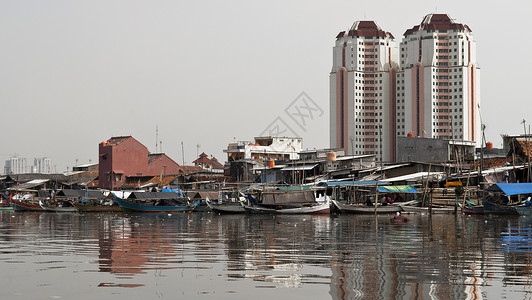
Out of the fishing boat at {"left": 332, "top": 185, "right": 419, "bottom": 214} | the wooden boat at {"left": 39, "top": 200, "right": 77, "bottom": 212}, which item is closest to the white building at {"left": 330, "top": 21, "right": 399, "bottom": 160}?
the wooden boat at {"left": 39, "top": 200, "right": 77, "bottom": 212}

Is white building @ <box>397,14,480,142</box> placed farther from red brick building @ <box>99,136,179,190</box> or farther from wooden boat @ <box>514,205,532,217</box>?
wooden boat @ <box>514,205,532,217</box>

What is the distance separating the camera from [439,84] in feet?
402

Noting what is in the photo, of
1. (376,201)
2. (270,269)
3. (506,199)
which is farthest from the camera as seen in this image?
(506,199)

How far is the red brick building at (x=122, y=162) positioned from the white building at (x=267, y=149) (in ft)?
32.0

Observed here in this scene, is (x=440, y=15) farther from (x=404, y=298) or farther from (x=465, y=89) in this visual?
(x=404, y=298)

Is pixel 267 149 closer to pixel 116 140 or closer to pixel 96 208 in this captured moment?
pixel 116 140

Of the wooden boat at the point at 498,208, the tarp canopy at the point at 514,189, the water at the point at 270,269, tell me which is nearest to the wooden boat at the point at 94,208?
the wooden boat at the point at 498,208

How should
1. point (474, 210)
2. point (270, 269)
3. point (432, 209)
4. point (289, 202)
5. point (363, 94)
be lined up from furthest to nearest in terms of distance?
point (363, 94)
point (289, 202)
point (432, 209)
point (474, 210)
point (270, 269)

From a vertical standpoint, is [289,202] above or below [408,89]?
below

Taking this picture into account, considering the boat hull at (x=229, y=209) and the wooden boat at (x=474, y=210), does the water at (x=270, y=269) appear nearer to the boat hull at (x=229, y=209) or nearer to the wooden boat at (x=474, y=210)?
the wooden boat at (x=474, y=210)

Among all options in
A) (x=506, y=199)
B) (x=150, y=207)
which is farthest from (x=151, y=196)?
(x=506, y=199)

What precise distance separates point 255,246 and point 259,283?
821 cm

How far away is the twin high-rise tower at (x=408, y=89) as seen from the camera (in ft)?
399

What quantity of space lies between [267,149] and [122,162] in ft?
67.3
